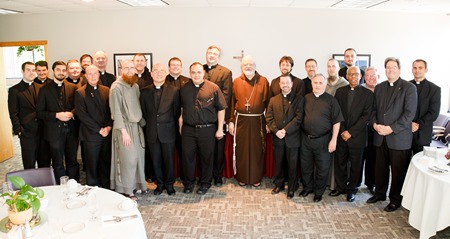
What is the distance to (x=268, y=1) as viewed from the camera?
5820 millimetres

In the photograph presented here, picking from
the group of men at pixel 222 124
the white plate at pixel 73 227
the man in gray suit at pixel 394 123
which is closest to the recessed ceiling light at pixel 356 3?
the group of men at pixel 222 124

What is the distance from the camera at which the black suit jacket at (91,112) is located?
3.99 m

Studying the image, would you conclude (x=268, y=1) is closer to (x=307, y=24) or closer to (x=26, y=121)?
(x=307, y=24)

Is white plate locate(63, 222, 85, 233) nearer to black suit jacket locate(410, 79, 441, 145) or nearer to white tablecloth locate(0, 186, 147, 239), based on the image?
white tablecloth locate(0, 186, 147, 239)

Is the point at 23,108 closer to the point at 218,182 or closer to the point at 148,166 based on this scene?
the point at 148,166

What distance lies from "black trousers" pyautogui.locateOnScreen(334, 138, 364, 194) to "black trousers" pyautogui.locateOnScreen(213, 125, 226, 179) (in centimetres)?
143

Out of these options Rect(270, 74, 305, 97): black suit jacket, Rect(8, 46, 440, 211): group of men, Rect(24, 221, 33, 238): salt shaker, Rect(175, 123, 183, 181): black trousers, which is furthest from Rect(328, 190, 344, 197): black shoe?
Rect(24, 221, 33, 238): salt shaker

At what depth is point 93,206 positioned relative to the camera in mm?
2266

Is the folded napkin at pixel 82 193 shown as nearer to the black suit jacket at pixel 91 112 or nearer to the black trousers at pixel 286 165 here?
the black suit jacket at pixel 91 112

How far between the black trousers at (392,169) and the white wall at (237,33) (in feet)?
10.2

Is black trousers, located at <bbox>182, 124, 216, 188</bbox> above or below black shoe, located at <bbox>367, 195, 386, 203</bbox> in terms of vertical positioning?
above

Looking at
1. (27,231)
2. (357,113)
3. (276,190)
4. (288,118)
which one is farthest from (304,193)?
(27,231)

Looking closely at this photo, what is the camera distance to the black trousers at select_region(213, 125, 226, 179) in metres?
4.64

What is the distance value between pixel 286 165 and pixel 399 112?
146cm
